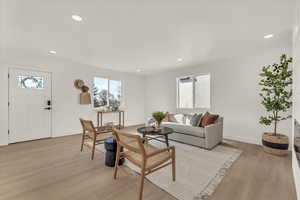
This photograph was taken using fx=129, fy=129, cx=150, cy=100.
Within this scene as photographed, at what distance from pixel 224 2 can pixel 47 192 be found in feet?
10.9

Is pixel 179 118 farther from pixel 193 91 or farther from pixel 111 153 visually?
pixel 111 153

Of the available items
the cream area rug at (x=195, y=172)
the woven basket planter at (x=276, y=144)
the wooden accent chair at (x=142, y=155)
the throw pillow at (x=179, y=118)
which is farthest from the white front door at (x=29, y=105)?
the woven basket planter at (x=276, y=144)

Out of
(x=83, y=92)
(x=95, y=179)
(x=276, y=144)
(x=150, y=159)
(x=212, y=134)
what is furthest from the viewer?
(x=83, y=92)

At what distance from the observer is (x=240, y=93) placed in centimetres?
366

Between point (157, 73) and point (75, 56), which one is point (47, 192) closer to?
point (75, 56)

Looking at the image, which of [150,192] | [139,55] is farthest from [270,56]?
[150,192]

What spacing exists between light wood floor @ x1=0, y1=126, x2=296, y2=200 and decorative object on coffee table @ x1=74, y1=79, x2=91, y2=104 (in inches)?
79.1

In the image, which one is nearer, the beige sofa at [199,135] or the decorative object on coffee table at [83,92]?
the beige sofa at [199,135]

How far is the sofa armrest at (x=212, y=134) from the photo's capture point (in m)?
2.97

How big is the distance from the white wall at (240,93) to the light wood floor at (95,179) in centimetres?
86

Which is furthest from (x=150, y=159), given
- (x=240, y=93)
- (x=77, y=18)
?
(x=240, y=93)

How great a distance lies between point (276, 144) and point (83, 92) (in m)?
5.39

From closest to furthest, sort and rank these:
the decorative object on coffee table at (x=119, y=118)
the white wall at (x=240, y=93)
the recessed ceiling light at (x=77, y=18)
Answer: the recessed ceiling light at (x=77, y=18), the white wall at (x=240, y=93), the decorative object on coffee table at (x=119, y=118)

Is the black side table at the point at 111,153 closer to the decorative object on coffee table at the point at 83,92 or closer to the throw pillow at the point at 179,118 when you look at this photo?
the throw pillow at the point at 179,118
